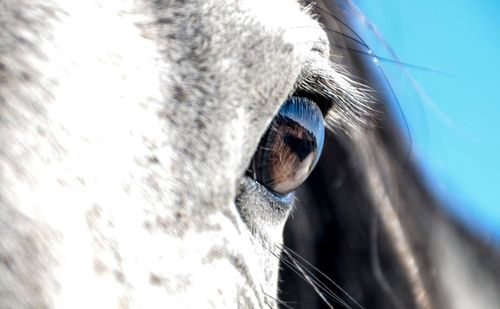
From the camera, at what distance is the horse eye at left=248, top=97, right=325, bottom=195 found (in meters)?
1.10

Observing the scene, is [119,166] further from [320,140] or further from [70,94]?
[320,140]

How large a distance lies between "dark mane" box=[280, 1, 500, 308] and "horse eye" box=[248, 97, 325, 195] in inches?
15.3

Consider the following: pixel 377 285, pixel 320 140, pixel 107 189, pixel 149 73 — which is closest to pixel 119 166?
pixel 107 189

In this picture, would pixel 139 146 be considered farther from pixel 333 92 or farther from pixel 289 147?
pixel 333 92

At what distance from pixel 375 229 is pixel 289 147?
1.92 ft

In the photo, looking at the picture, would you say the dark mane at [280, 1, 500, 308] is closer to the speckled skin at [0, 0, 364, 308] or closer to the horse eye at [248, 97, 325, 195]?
the horse eye at [248, 97, 325, 195]

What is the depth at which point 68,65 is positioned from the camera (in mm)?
838

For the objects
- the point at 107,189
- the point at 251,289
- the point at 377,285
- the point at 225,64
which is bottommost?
the point at 377,285

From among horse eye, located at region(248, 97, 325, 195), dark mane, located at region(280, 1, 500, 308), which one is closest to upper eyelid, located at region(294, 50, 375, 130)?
horse eye, located at region(248, 97, 325, 195)

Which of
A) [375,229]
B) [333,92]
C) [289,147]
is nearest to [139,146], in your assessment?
[289,147]

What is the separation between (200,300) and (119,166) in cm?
20

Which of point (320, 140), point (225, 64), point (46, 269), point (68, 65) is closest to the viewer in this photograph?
point (46, 269)

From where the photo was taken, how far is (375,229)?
1671 mm

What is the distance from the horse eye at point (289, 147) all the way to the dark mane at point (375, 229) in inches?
15.3
